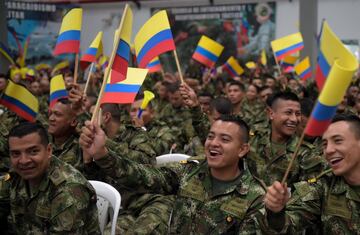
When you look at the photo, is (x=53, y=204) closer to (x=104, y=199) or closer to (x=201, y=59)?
(x=104, y=199)

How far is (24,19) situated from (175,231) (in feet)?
50.0

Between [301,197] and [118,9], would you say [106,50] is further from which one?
[301,197]

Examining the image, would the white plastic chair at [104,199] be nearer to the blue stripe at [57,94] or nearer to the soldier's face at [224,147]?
the soldier's face at [224,147]

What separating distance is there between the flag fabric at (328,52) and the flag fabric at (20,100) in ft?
9.56

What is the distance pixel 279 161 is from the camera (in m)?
4.66

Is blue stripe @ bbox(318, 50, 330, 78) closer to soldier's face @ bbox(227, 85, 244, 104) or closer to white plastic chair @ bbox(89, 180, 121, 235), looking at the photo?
white plastic chair @ bbox(89, 180, 121, 235)

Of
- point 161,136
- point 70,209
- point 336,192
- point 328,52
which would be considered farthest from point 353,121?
point 161,136

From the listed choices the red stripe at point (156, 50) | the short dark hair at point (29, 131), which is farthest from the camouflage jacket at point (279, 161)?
the short dark hair at point (29, 131)

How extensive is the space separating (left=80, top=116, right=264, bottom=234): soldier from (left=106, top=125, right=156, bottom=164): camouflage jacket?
3.22 ft

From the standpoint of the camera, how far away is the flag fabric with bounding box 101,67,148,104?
13.2ft

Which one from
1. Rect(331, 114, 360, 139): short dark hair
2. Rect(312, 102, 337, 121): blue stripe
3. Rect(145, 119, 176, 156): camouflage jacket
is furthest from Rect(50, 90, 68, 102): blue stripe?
Rect(312, 102, 337, 121): blue stripe

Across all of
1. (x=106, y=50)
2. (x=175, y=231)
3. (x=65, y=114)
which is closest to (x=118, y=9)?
(x=106, y=50)

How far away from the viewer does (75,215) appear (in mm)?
3047

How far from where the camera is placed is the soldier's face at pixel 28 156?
316cm
